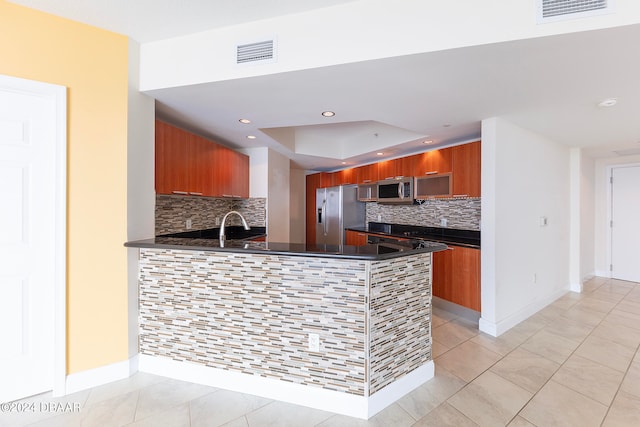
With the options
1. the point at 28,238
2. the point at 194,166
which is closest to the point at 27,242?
the point at 28,238

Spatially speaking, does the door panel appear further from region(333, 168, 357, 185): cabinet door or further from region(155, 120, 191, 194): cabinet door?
region(333, 168, 357, 185): cabinet door

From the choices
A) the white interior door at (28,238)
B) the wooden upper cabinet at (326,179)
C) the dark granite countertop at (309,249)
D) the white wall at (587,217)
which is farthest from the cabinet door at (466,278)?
the white interior door at (28,238)

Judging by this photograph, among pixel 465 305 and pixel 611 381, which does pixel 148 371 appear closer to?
pixel 465 305

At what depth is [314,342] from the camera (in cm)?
171

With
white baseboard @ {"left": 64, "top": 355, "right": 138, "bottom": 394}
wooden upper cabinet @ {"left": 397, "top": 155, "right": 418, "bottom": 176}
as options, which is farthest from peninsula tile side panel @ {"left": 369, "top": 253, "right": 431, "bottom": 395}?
wooden upper cabinet @ {"left": 397, "top": 155, "right": 418, "bottom": 176}

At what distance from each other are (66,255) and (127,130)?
3.19 ft

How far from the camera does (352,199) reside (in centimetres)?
539

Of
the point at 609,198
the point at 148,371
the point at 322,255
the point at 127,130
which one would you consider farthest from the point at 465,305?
the point at 609,198

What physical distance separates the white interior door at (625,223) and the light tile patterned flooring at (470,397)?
3.03 metres

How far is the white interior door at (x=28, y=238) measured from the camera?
1710 mm

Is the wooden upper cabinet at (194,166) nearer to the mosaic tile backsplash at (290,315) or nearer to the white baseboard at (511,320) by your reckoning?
the mosaic tile backsplash at (290,315)

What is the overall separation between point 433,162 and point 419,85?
199 cm

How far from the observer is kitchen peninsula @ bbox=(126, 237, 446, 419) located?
1647 mm

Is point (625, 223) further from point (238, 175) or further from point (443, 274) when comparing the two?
point (238, 175)
